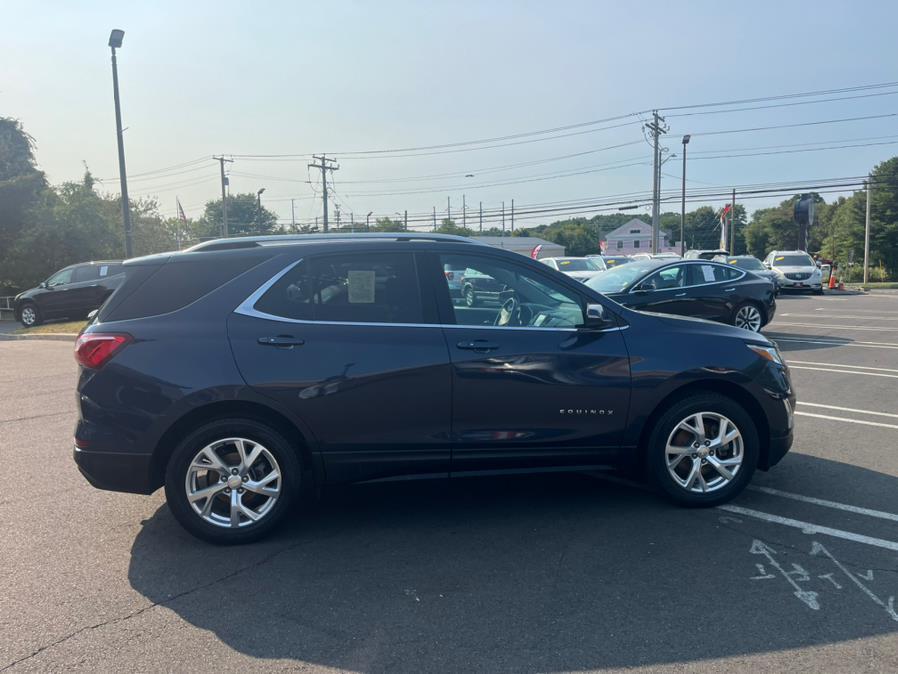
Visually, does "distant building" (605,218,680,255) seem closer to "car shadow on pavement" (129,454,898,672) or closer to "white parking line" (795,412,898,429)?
"white parking line" (795,412,898,429)

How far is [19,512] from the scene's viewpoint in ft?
15.9

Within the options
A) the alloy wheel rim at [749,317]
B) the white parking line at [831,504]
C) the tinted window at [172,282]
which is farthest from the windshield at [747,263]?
the tinted window at [172,282]

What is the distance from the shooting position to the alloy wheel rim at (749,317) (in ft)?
43.9

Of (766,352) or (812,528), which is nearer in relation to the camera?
(812,528)

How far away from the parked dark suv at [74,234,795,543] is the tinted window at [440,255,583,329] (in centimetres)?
1

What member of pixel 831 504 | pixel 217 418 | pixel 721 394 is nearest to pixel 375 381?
pixel 217 418

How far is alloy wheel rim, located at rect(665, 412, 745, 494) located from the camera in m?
4.67

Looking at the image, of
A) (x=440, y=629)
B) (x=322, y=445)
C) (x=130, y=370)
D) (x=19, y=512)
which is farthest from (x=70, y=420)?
(x=440, y=629)

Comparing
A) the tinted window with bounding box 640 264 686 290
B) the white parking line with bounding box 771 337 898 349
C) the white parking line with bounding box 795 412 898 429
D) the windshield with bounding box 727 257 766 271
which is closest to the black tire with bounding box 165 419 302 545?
the white parking line with bounding box 795 412 898 429

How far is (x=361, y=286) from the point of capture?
4426mm

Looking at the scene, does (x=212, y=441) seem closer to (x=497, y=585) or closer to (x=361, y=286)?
(x=361, y=286)

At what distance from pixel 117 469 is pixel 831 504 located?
4.57 meters

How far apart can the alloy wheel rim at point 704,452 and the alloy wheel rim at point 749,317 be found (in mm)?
9402

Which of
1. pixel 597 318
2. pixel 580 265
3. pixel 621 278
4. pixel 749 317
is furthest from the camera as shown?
pixel 580 265
